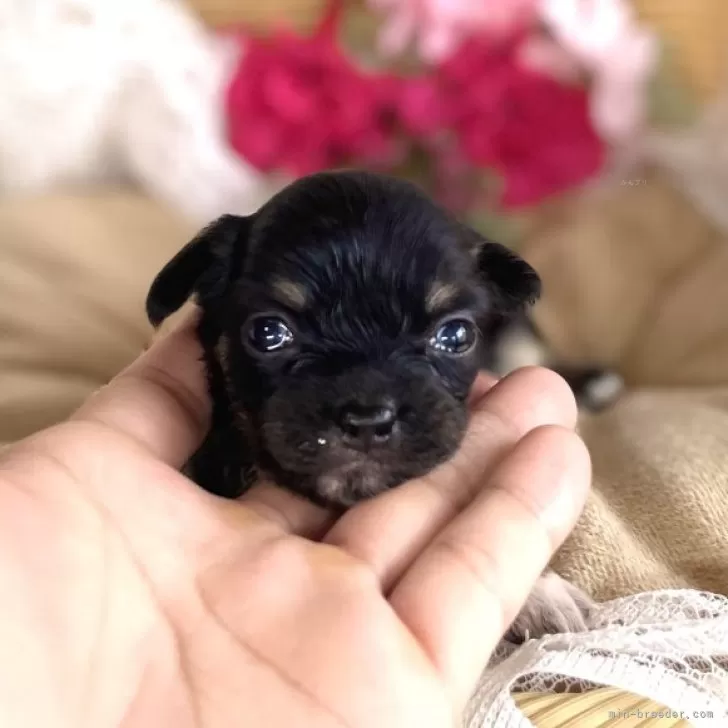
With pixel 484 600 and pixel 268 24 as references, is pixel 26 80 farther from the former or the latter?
pixel 484 600

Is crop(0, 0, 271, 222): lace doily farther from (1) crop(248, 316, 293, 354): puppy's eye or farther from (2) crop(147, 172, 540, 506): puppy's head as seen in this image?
(1) crop(248, 316, 293, 354): puppy's eye

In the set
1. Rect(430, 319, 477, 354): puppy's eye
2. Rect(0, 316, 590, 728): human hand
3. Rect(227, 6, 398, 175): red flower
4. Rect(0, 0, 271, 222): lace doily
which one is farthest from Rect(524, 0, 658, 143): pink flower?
Rect(0, 316, 590, 728): human hand

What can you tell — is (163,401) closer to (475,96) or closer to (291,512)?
(291,512)

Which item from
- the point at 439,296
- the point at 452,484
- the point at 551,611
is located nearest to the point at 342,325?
the point at 439,296

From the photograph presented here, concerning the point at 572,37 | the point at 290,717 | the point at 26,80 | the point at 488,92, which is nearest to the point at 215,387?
the point at 290,717

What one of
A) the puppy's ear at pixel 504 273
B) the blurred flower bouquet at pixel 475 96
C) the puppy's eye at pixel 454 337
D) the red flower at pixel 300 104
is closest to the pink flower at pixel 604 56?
the blurred flower bouquet at pixel 475 96
